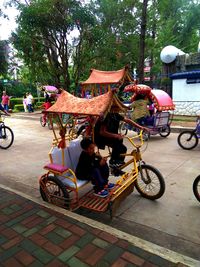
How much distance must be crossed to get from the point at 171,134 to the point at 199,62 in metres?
7.78

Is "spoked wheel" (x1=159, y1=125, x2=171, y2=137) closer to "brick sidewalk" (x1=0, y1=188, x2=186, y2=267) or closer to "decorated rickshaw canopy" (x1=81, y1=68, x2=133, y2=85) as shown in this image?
"decorated rickshaw canopy" (x1=81, y1=68, x2=133, y2=85)

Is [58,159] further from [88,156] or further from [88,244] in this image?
[88,244]

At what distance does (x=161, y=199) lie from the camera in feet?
14.8

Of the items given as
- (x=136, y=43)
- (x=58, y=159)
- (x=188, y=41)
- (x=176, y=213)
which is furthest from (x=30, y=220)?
(x=188, y=41)

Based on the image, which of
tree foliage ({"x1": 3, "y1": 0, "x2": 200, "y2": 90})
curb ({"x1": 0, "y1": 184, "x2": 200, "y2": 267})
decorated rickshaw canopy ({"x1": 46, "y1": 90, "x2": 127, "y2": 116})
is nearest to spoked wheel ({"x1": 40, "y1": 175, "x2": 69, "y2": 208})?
curb ({"x1": 0, "y1": 184, "x2": 200, "y2": 267})

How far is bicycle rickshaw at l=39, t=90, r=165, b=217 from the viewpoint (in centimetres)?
380

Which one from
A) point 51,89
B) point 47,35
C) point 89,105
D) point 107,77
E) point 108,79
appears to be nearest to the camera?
point 89,105

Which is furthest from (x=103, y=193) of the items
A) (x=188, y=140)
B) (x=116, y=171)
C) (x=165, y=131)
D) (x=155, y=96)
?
(x=165, y=131)

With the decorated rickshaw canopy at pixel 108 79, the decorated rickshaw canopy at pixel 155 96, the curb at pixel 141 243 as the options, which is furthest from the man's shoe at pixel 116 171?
the decorated rickshaw canopy at pixel 108 79

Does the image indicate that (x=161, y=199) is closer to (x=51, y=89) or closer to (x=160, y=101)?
(x=160, y=101)

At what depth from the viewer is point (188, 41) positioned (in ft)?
89.2

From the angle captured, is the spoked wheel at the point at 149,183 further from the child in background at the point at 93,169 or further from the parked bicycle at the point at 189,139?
the parked bicycle at the point at 189,139

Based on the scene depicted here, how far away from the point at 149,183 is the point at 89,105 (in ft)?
5.62

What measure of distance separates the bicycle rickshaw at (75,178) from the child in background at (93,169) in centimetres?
11
